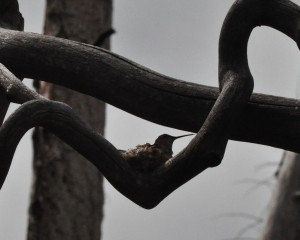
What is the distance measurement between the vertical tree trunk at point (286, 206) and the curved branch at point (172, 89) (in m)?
2.98

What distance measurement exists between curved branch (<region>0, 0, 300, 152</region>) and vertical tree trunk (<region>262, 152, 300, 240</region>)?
298cm

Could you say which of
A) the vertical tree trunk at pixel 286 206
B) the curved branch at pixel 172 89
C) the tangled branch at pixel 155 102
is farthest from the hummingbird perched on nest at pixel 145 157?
the vertical tree trunk at pixel 286 206

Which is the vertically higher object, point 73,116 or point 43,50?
point 43,50

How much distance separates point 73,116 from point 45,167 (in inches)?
112

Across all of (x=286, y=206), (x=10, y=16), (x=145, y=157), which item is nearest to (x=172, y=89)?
(x=145, y=157)

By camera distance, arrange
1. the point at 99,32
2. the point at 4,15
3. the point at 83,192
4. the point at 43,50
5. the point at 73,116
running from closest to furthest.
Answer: the point at 73,116
the point at 43,50
the point at 4,15
the point at 83,192
the point at 99,32

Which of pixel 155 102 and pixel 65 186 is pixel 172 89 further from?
pixel 65 186

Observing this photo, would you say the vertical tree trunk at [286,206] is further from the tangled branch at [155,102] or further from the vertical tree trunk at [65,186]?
the tangled branch at [155,102]

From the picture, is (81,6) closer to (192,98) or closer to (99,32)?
(99,32)

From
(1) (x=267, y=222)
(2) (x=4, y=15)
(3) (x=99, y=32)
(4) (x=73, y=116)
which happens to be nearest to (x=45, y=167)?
(3) (x=99, y=32)

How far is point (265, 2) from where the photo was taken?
304 centimetres

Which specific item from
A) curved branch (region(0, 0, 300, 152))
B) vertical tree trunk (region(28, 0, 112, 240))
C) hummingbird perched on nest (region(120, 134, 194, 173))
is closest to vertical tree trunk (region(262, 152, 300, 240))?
vertical tree trunk (region(28, 0, 112, 240))

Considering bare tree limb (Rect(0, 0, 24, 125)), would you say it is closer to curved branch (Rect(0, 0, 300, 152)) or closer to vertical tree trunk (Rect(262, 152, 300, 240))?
curved branch (Rect(0, 0, 300, 152))

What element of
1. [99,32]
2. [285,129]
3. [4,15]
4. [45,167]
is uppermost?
[99,32]
